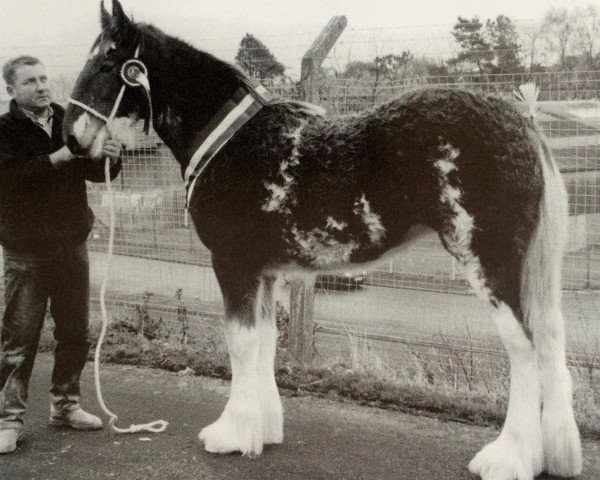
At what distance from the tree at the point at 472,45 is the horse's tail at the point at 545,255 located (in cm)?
109

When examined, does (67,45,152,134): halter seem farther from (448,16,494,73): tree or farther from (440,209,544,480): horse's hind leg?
(448,16,494,73): tree

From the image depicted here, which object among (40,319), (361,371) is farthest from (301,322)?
(40,319)

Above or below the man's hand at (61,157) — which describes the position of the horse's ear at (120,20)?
above

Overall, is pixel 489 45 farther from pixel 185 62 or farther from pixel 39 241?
pixel 39 241

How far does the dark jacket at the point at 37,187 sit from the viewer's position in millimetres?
3400

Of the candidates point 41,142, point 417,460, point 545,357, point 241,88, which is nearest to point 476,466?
point 417,460

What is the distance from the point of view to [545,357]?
284 cm

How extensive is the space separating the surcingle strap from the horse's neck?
4 centimetres

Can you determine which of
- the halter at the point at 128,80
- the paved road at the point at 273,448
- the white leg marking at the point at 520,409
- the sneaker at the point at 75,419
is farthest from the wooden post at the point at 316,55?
the sneaker at the point at 75,419

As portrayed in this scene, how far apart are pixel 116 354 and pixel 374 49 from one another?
293 centimetres

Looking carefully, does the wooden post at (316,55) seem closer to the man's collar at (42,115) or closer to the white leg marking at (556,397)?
the man's collar at (42,115)

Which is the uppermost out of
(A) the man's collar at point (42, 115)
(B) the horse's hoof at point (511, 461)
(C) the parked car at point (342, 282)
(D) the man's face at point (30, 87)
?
(D) the man's face at point (30, 87)

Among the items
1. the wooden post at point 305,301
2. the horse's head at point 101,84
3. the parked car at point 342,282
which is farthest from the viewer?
Result: the parked car at point 342,282

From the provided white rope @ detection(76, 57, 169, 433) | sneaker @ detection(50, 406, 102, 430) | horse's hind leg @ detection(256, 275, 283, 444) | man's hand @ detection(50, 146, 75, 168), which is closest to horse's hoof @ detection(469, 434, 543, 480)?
horse's hind leg @ detection(256, 275, 283, 444)
